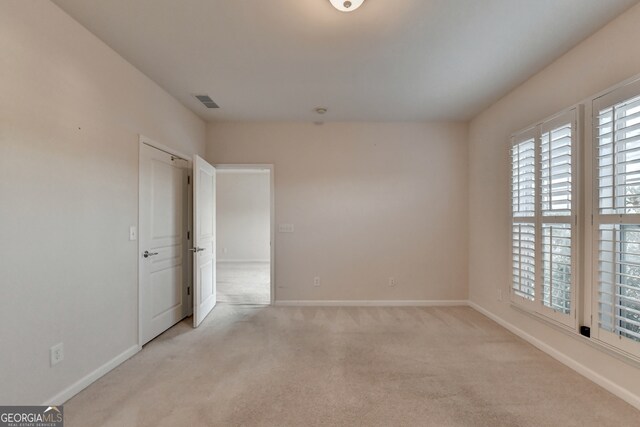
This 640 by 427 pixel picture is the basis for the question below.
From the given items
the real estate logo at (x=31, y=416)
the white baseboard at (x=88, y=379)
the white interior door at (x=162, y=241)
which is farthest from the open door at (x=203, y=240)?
the real estate logo at (x=31, y=416)

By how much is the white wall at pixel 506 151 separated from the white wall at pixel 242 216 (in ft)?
18.4

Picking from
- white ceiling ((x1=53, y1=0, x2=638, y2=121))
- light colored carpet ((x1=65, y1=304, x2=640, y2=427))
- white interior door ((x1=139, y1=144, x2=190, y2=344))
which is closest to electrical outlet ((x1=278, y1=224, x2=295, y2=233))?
white interior door ((x1=139, y1=144, x2=190, y2=344))

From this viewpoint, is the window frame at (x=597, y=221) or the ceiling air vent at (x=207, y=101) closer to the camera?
the window frame at (x=597, y=221)

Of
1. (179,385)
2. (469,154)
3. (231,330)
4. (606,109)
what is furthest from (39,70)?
(469,154)

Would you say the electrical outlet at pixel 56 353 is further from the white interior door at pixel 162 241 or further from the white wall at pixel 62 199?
the white interior door at pixel 162 241

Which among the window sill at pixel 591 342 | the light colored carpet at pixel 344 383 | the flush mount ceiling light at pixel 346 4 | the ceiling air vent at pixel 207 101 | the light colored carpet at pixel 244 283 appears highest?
the ceiling air vent at pixel 207 101

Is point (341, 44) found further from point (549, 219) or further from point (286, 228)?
point (286, 228)

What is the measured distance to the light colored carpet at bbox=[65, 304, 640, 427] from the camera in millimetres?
1877

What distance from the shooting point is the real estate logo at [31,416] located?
1.67 meters

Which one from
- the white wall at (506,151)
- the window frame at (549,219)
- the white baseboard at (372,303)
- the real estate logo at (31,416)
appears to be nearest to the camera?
the real estate logo at (31,416)

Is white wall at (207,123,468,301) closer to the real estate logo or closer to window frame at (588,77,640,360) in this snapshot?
window frame at (588,77,640,360)

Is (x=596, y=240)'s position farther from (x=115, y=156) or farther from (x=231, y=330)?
(x=115, y=156)

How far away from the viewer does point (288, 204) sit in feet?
14.1

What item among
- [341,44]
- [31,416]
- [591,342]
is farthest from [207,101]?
[591,342]
